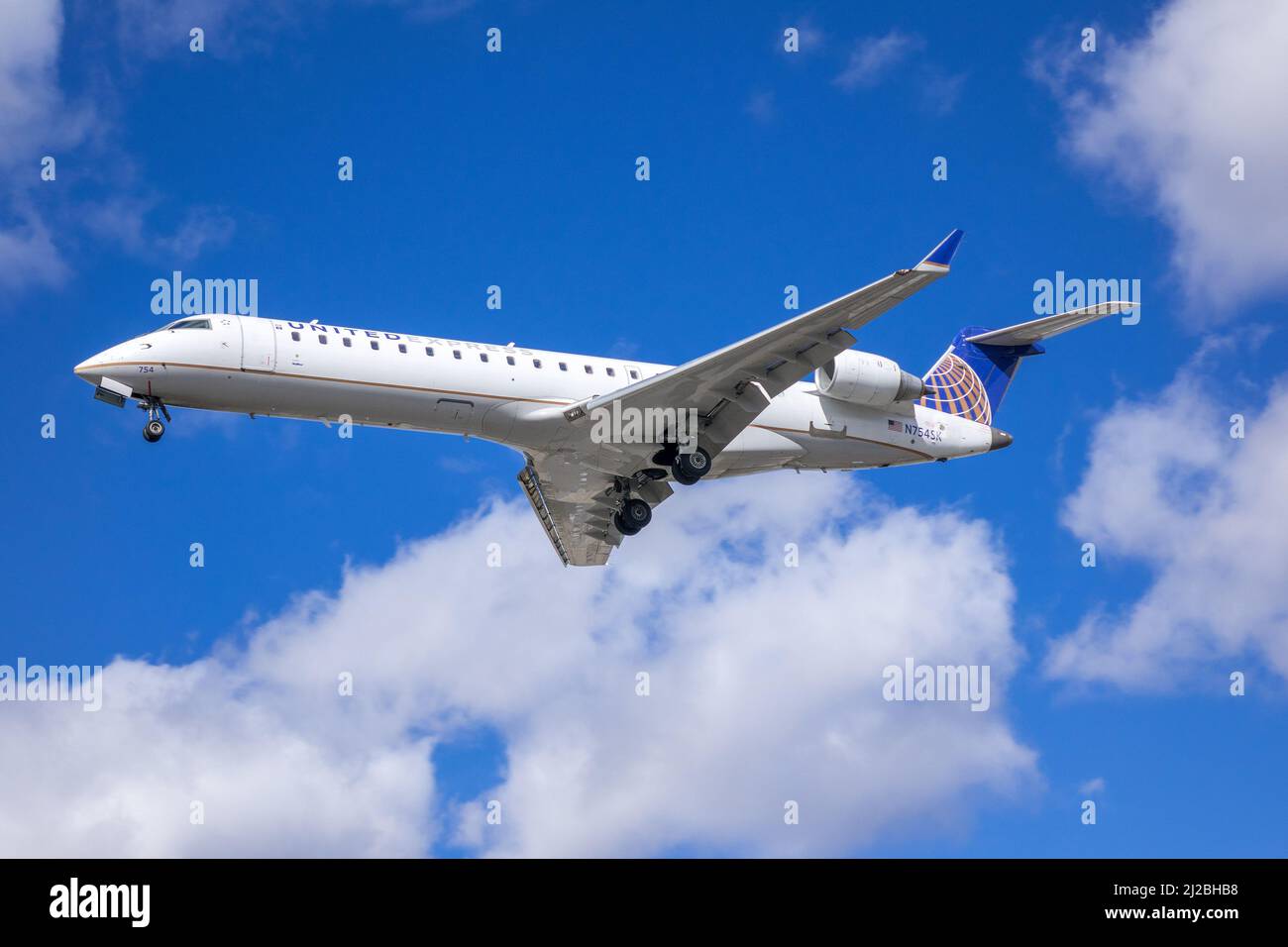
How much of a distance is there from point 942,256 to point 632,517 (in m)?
9.31

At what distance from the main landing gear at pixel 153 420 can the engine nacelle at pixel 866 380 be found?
12.7m

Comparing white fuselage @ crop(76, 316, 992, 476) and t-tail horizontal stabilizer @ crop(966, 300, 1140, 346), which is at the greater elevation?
t-tail horizontal stabilizer @ crop(966, 300, 1140, 346)

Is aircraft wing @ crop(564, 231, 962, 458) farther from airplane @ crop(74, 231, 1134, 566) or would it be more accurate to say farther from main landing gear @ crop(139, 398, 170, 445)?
main landing gear @ crop(139, 398, 170, 445)

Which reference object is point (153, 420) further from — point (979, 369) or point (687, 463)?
point (979, 369)

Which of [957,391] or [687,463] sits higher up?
[957,391]

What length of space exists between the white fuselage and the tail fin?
2939mm

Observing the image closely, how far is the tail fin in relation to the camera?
3020cm

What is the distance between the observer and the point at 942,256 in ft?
72.1

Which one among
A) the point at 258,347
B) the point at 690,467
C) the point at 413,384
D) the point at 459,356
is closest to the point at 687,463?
the point at 690,467

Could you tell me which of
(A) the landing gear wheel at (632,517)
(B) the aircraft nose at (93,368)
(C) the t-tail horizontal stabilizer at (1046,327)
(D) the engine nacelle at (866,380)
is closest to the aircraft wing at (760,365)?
(D) the engine nacelle at (866,380)

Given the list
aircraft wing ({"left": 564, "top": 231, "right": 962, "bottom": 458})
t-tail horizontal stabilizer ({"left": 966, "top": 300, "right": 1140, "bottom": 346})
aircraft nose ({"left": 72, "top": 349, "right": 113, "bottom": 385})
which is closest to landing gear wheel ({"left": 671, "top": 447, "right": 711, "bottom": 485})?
aircraft wing ({"left": 564, "top": 231, "right": 962, "bottom": 458})

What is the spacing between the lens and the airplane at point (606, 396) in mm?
23453

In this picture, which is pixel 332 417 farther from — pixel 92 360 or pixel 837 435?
pixel 837 435
